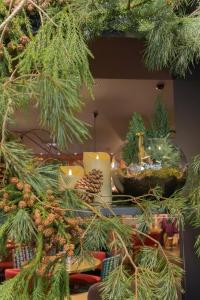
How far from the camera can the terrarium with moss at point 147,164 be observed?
3.72 feet

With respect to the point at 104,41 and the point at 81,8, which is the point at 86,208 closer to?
the point at 81,8

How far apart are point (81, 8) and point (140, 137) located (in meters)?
0.36

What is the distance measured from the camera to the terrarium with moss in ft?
3.72

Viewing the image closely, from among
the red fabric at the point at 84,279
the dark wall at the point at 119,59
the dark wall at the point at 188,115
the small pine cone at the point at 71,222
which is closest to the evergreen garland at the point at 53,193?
the small pine cone at the point at 71,222

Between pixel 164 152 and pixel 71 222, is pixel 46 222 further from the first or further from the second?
pixel 164 152

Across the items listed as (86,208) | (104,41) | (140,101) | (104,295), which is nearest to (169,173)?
(86,208)

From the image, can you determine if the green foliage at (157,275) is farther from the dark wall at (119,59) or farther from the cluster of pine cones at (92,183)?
the dark wall at (119,59)

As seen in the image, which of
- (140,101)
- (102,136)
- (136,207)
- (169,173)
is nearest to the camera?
(136,207)

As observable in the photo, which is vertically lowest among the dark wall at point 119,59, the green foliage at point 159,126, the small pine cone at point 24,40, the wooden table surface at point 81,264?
the wooden table surface at point 81,264

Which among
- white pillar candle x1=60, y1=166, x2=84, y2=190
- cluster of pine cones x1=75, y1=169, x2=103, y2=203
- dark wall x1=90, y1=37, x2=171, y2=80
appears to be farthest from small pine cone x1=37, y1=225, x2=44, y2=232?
dark wall x1=90, y1=37, x2=171, y2=80

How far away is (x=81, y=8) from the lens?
1.04m

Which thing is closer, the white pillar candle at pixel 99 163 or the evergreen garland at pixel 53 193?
the evergreen garland at pixel 53 193

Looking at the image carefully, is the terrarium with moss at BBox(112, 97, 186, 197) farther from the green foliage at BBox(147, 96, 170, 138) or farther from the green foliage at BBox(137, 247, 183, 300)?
the green foliage at BBox(137, 247, 183, 300)

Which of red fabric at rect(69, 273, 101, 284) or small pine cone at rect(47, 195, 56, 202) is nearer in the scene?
small pine cone at rect(47, 195, 56, 202)
